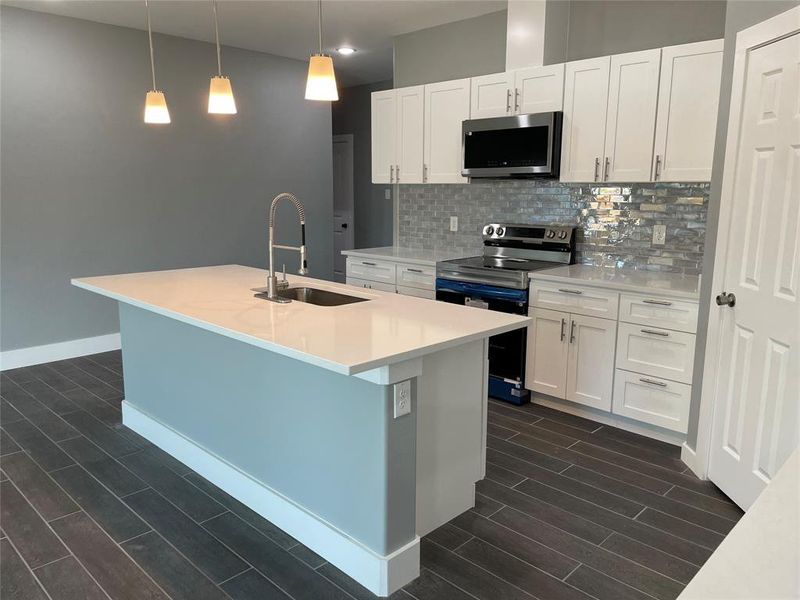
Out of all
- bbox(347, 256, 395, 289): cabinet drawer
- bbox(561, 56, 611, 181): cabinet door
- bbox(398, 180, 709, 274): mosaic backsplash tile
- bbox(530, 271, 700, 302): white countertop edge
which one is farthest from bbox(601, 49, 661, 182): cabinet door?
bbox(347, 256, 395, 289): cabinet drawer

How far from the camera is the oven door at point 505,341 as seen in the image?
3.82 metres

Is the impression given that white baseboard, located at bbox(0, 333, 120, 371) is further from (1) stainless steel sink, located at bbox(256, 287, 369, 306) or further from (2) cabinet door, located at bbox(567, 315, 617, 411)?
(2) cabinet door, located at bbox(567, 315, 617, 411)

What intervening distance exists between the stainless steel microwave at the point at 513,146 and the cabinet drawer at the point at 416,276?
2.55ft

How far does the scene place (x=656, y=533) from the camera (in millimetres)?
2457

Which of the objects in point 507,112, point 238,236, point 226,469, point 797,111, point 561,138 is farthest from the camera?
point 238,236

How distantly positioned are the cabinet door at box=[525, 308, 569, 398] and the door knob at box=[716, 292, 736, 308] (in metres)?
0.99

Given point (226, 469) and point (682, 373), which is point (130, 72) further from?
point (682, 373)

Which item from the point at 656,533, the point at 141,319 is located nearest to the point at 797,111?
the point at 656,533

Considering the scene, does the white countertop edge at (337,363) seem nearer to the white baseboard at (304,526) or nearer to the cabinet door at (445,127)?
the white baseboard at (304,526)

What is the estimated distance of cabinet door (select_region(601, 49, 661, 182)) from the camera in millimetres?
3379

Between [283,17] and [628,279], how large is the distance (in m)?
3.29

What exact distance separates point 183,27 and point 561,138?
10.9 feet

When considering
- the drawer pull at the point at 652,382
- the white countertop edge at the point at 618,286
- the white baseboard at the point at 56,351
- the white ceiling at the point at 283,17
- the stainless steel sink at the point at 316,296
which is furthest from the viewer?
the white baseboard at the point at 56,351

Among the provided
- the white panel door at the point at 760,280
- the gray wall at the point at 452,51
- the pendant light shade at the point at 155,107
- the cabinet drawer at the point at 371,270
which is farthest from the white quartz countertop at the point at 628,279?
the pendant light shade at the point at 155,107
